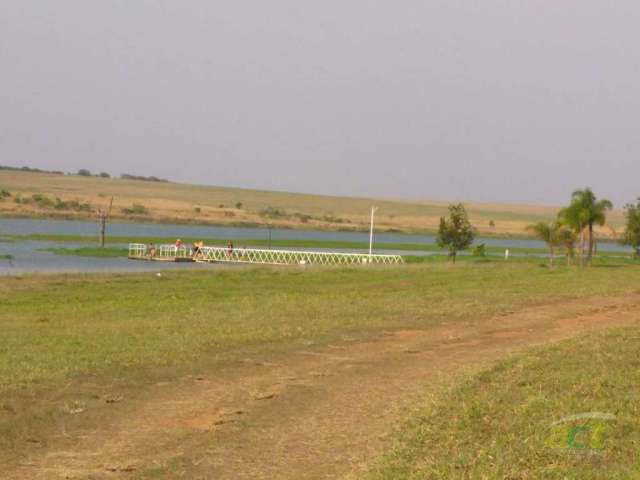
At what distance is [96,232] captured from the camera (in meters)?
84.1

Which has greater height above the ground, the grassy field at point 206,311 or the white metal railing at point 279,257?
the grassy field at point 206,311

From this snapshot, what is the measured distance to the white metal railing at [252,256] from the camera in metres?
55.9

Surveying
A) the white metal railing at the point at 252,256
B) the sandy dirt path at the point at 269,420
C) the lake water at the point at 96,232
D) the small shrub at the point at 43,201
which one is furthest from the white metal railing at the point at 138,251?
the small shrub at the point at 43,201

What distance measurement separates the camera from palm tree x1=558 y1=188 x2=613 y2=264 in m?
50.3

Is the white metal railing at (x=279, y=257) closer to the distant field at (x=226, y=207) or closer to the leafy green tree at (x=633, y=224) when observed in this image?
the leafy green tree at (x=633, y=224)

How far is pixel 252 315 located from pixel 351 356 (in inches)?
187

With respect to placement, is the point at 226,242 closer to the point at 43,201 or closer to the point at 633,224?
the point at 633,224

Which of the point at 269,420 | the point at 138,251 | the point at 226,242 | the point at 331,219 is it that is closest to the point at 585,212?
the point at 138,251

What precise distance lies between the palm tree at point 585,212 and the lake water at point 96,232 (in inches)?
678

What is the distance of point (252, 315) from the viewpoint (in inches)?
702

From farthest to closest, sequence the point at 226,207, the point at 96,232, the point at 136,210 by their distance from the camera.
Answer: the point at 226,207 → the point at 136,210 → the point at 96,232

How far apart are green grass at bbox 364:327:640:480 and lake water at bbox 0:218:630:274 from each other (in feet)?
99.4

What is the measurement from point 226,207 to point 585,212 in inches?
3549

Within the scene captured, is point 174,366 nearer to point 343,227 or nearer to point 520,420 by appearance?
→ point 520,420
